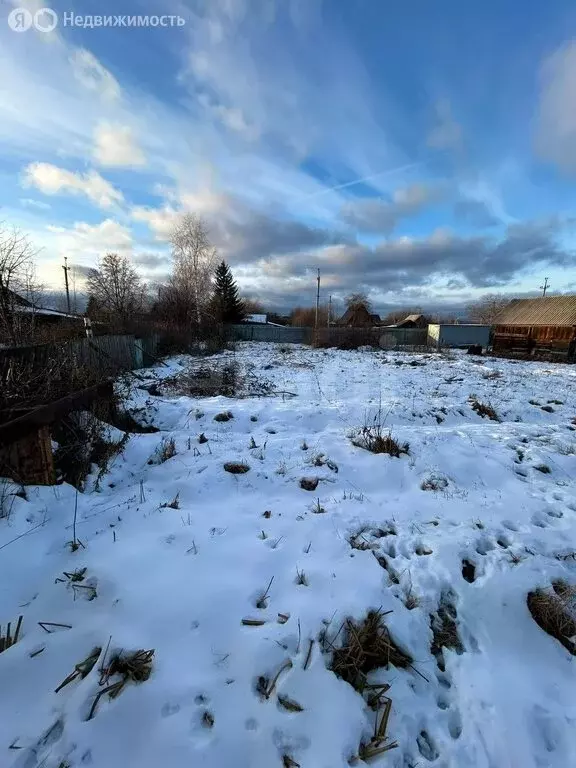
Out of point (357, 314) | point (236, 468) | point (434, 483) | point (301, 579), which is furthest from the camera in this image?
point (357, 314)

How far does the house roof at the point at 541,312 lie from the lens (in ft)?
87.9

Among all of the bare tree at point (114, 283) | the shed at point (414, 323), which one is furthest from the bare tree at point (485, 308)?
the bare tree at point (114, 283)

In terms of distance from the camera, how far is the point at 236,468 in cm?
466

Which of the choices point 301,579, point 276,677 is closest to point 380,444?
point 301,579

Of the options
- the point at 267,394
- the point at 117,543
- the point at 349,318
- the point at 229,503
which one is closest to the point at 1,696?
the point at 117,543

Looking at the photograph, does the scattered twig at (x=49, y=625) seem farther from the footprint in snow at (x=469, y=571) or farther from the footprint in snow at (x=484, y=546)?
the footprint in snow at (x=484, y=546)

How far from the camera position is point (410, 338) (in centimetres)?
3438

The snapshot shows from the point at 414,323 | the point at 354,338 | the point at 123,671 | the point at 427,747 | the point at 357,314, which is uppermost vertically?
the point at 357,314

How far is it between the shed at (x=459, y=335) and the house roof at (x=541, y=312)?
1688 mm

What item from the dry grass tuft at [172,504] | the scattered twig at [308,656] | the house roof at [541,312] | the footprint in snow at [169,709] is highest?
the house roof at [541,312]

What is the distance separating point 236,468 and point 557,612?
338 cm

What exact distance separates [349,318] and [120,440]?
53786mm

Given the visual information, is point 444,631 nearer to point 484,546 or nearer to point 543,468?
point 484,546

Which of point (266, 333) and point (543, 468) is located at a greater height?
point (266, 333)
